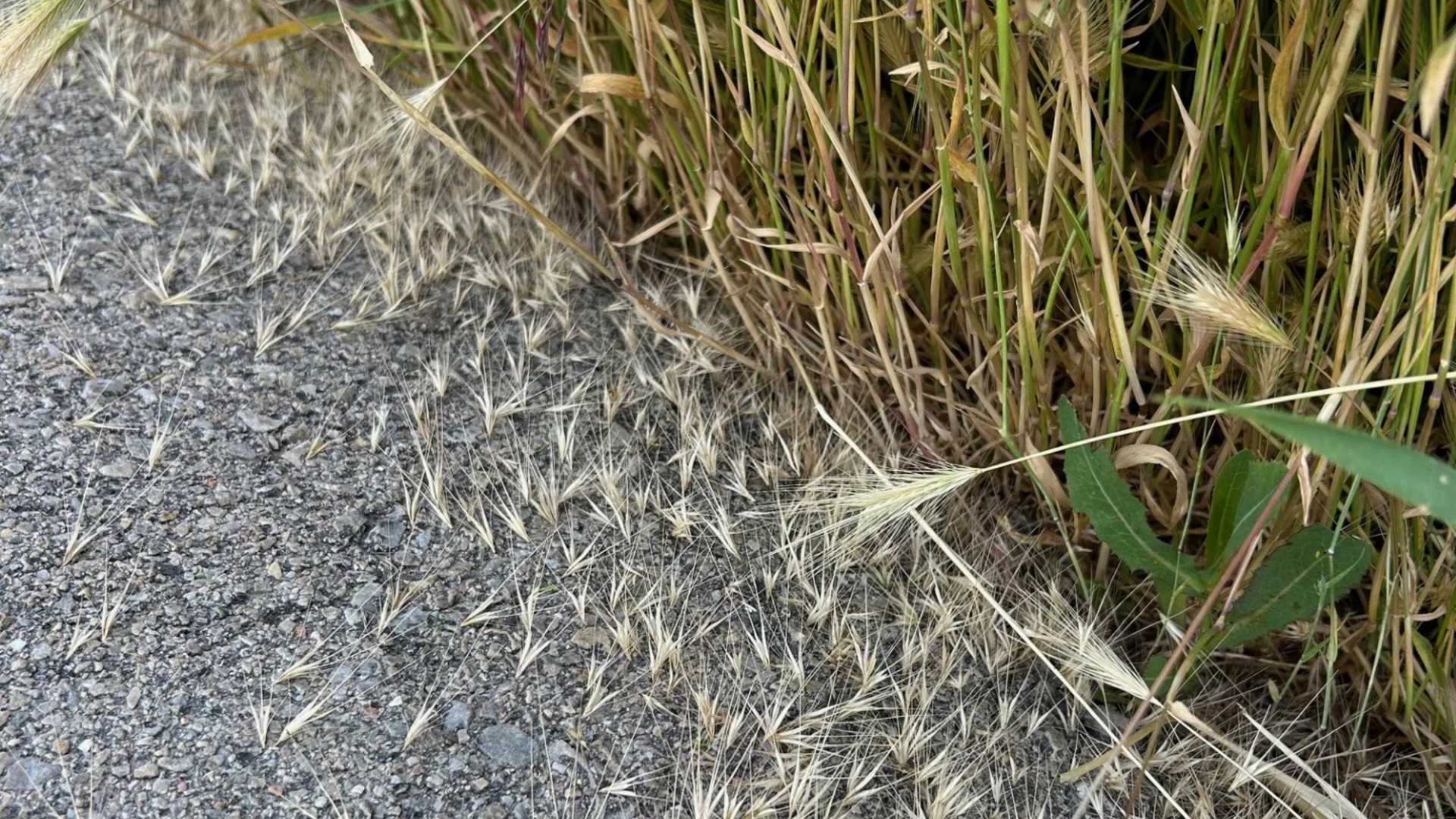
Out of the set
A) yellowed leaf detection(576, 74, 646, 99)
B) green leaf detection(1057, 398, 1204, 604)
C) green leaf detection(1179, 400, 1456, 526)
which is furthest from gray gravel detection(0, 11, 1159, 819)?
green leaf detection(1179, 400, 1456, 526)

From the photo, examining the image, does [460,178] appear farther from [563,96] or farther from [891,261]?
[891,261]

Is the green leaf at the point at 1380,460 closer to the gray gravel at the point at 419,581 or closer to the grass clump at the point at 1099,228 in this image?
the grass clump at the point at 1099,228

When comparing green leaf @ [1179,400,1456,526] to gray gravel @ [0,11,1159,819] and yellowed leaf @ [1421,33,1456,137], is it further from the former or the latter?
gray gravel @ [0,11,1159,819]

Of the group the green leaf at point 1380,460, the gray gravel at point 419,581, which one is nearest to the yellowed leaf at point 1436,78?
the green leaf at point 1380,460

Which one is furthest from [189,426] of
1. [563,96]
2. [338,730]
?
[563,96]

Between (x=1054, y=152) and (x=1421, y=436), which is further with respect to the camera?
(x=1421, y=436)

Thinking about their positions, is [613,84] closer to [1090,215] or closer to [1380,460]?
[1090,215]
